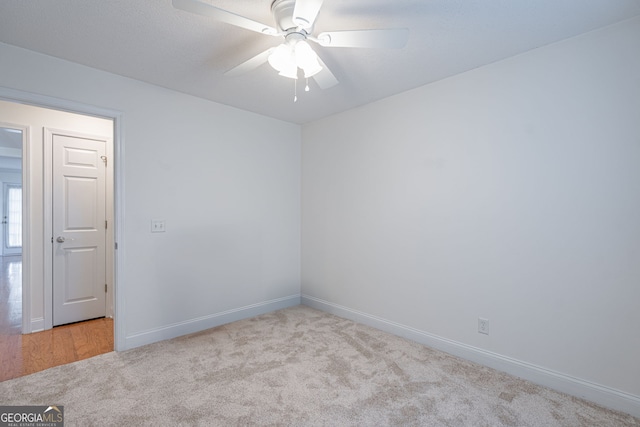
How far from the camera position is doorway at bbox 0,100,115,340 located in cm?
307

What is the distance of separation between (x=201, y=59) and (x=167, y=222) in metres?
1.50

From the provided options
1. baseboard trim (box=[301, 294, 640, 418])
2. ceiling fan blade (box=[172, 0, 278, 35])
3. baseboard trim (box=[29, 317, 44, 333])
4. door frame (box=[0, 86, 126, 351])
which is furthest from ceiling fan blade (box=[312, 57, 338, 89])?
baseboard trim (box=[29, 317, 44, 333])

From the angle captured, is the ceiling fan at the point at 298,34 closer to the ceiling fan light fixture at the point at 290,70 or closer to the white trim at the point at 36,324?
the ceiling fan light fixture at the point at 290,70

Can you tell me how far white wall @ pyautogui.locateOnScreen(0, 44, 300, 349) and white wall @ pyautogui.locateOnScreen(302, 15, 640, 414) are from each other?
3.26 ft

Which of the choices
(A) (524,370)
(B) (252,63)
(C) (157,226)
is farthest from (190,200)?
(A) (524,370)

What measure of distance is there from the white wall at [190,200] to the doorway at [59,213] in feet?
1.93

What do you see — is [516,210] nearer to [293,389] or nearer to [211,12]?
[293,389]

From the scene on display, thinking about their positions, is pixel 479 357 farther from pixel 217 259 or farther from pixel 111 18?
pixel 111 18

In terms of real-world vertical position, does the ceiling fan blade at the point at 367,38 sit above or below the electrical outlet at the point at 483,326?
above

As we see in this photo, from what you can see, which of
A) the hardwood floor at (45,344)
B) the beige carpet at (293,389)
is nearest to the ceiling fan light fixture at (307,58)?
the beige carpet at (293,389)

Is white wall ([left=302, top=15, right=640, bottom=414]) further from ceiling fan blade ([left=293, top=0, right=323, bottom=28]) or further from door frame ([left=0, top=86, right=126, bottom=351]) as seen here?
door frame ([left=0, top=86, right=126, bottom=351])

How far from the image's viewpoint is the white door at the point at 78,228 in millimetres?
3270

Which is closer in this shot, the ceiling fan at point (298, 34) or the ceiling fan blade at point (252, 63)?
the ceiling fan at point (298, 34)

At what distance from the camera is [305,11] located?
4.74 feet
